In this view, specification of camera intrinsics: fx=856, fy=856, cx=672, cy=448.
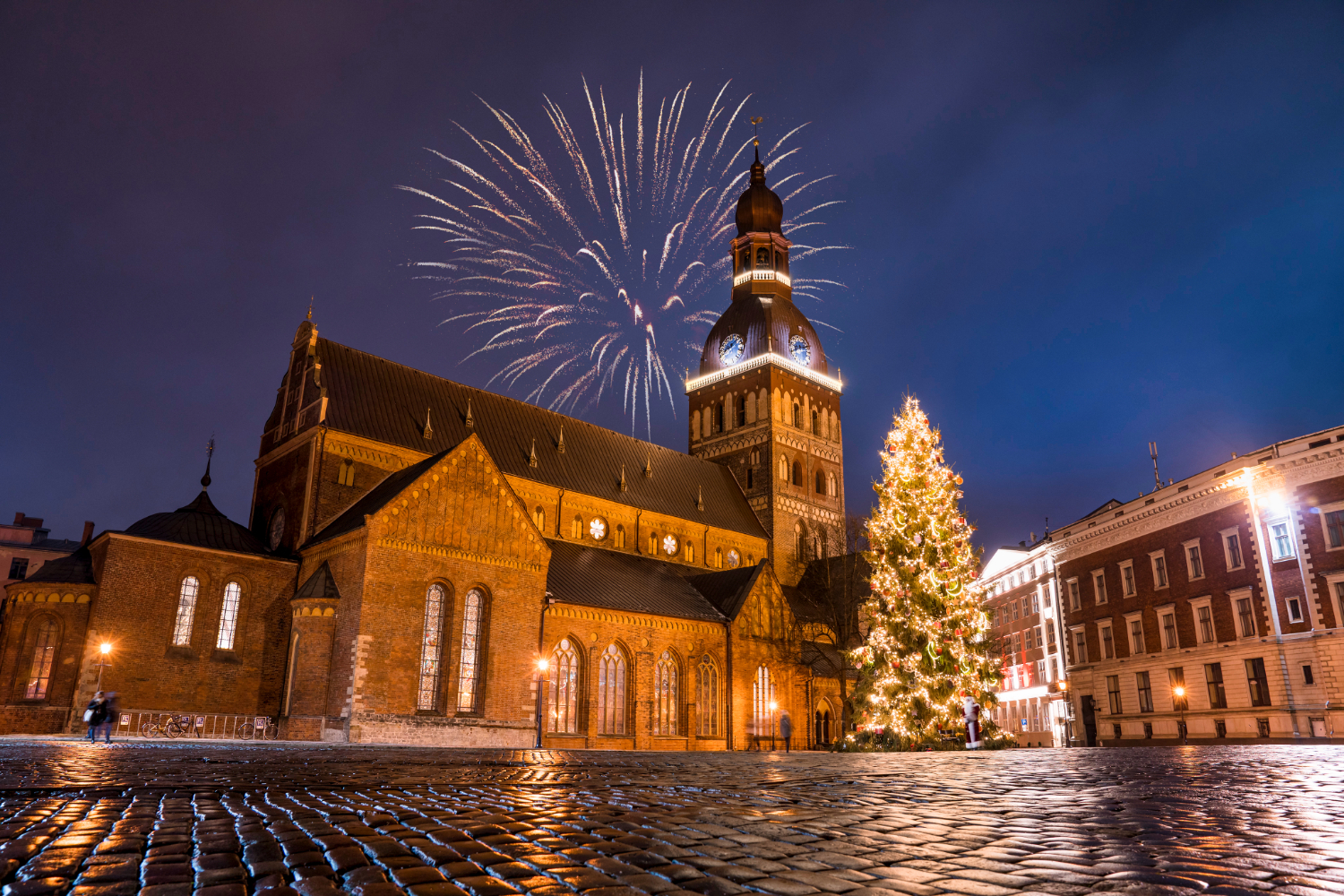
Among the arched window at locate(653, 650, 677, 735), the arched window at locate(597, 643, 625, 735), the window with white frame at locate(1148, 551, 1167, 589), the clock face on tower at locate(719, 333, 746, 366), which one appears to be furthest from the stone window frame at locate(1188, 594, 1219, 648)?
the clock face on tower at locate(719, 333, 746, 366)

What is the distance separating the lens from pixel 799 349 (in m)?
57.7

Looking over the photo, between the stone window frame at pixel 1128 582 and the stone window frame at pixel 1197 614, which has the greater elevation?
the stone window frame at pixel 1128 582

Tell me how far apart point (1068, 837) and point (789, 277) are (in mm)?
58465

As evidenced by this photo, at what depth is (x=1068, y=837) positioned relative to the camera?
4.03 metres

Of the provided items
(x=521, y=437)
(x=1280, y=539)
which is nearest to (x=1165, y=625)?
(x=1280, y=539)

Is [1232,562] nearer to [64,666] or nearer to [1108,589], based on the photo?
[1108,589]

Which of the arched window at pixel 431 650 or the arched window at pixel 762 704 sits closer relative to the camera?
the arched window at pixel 431 650

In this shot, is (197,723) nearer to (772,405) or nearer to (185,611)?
(185,611)

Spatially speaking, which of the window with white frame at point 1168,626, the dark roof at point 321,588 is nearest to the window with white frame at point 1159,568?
the window with white frame at point 1168,626

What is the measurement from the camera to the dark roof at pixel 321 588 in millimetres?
28547

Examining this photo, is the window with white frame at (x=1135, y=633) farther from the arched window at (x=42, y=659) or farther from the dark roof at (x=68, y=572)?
the arched window at (x=42, y=659)

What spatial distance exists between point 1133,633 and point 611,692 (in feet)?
82.2

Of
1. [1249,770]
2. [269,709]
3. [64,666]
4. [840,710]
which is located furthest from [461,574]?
[1249,770]

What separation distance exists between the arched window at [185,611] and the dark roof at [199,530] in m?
1.41
